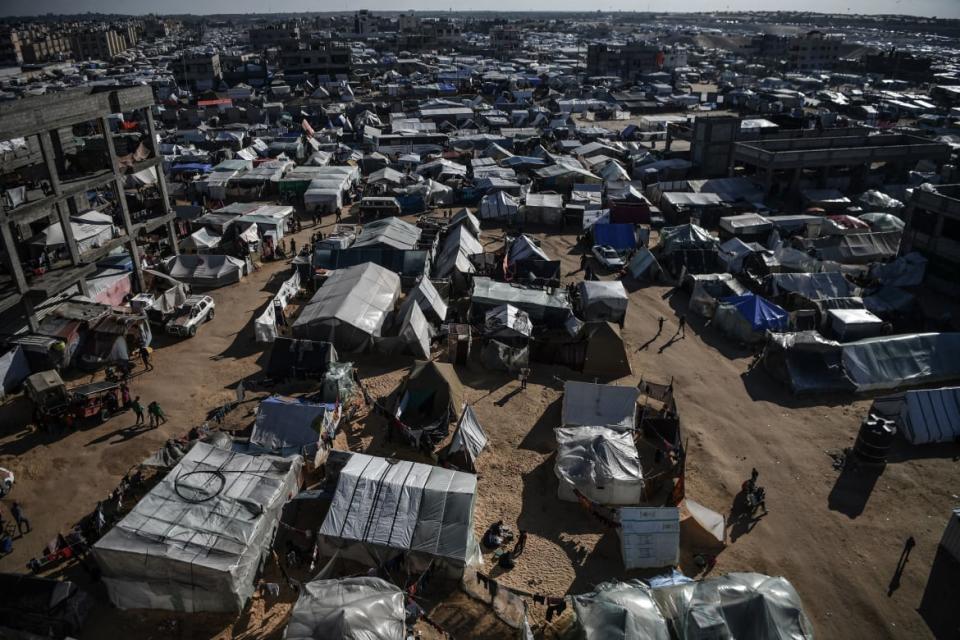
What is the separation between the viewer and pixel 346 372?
68.6 feet

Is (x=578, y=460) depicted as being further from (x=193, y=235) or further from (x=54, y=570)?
(x=193, y=235)

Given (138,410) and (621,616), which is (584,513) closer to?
(621,616)

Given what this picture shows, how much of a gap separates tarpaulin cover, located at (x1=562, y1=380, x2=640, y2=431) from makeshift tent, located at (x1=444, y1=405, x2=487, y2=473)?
303 centimetres

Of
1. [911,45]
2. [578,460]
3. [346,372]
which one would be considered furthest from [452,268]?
[911,45]

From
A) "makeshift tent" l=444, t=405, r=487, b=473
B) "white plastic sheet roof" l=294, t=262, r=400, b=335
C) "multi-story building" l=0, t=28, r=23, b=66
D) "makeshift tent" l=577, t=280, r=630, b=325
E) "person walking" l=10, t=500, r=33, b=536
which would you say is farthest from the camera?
"multi-story building" l=0, t=28, r=23, b=66


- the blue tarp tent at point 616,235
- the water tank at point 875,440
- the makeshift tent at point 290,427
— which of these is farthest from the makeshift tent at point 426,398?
the blue tarp tent at point 616,235

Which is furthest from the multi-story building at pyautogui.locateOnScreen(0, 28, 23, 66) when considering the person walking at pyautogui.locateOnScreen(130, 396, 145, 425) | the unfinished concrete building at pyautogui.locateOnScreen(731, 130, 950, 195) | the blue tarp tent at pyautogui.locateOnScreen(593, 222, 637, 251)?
the unfinished concrete building at pyautogui.locateOnScreen(731, 130, 950, 195)

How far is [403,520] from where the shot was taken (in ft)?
47.0

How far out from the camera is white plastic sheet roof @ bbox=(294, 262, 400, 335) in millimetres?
23734

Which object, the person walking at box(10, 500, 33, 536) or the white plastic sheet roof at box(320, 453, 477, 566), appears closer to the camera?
the white plastic sheet roof at box(320, 453, 477, 566)

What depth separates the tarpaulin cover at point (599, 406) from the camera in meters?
19.0

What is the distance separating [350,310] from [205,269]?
36.1 feet

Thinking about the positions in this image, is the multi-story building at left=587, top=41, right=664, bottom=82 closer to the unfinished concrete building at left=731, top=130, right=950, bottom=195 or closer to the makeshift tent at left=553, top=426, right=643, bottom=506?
the unfinished concrete building at left=731, top=130, right=950, bottom=195

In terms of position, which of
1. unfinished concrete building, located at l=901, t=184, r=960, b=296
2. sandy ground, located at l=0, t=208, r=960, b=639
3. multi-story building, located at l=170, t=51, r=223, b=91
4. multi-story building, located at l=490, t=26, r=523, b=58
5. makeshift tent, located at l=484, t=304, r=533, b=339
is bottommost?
sandy ground, located at l=0, t=208, r=960, b=639
